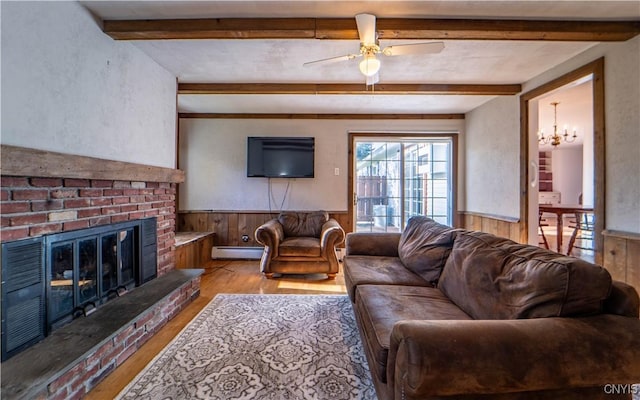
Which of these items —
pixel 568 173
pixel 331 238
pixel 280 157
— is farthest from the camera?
pixel 568 173

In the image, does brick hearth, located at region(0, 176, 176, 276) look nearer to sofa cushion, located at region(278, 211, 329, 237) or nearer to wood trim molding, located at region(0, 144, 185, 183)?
wood trim molding, located at region(0, 144, 185, 183)

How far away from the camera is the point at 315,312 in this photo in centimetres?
264

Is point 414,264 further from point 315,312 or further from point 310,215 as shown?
point 310,215

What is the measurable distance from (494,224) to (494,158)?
904 mm

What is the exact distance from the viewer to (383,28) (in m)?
2.16

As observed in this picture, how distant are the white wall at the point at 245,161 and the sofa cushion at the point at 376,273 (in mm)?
2175

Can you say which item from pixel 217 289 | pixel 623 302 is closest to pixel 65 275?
pixel 217 289

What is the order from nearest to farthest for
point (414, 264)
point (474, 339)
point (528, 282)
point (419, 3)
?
point (474, 339)
point (528, 282)
point (419, 3)
point (414, 264)

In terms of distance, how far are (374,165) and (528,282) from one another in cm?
378

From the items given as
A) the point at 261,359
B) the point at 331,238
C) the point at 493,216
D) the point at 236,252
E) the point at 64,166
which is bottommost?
the point at 261,359

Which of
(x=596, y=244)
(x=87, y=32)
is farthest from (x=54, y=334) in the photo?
(x=596, y=244)

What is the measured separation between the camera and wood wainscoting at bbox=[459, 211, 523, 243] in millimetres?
3506

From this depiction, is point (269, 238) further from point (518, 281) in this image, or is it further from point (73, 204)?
point (518, 281)

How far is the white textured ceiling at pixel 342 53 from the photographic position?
203cm
